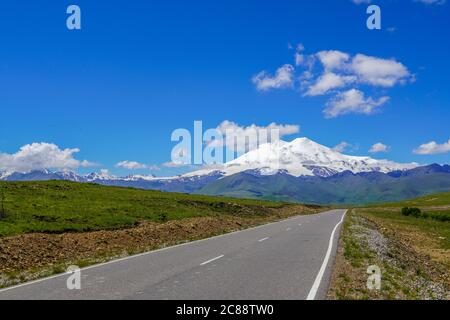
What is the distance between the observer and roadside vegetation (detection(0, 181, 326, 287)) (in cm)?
2062

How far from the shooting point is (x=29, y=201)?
133 ft

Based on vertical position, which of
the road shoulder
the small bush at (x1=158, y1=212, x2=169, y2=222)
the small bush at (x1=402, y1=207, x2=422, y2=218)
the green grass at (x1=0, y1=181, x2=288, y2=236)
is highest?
the green grass at (x1=0, y1=181, x2=288, y2=236)

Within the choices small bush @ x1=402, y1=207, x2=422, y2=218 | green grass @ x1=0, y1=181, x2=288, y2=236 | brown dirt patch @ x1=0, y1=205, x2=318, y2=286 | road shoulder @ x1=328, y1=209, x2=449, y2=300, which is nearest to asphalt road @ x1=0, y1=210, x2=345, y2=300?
road shoulder @ x1=328, y1=209, x2=449, y2=300

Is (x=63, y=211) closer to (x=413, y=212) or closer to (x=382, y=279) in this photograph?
(x=382, y=279)

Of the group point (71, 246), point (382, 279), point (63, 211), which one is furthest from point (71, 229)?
point (382, 279)

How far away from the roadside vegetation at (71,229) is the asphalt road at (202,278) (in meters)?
2.19

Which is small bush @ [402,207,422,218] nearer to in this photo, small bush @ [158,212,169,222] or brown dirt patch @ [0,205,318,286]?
small bush @ [158,212,169,222]

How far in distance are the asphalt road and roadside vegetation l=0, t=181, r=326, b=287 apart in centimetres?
219

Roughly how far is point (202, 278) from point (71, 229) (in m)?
18.4

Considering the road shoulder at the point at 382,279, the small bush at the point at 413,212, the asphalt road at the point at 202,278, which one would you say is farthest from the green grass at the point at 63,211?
the small bush at the point at 413,212

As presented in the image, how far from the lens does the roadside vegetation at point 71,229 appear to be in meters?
20.6

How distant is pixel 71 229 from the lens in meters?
30.6
